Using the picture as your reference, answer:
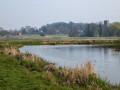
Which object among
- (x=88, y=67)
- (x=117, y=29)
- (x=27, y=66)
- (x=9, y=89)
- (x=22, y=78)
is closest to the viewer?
(x=9, y=89)

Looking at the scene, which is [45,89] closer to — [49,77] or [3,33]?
[49,77]

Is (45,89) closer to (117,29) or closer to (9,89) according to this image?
(9,89)

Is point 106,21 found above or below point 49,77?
above

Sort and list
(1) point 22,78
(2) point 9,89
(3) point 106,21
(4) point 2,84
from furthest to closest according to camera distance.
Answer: (3) point 106,21, (1) point 22,78, (4) point 2,84, (2) point 9,89

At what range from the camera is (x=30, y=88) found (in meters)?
8.05

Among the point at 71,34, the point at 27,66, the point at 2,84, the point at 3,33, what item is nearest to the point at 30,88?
the point at 2,84

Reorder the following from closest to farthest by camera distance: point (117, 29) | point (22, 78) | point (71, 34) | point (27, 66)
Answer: point (22, 78)
point (27, 66)
point (117, 29)
point (71, 34)

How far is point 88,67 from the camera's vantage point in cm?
1068

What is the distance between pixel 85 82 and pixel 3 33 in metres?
124

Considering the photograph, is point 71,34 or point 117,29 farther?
point 71,34

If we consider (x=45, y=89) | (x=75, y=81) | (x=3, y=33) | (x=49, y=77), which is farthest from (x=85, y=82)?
(x=3, y=33)

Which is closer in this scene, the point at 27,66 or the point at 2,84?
the point at 2,84

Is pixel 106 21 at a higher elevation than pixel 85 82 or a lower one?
higher

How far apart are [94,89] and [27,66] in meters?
6.55
